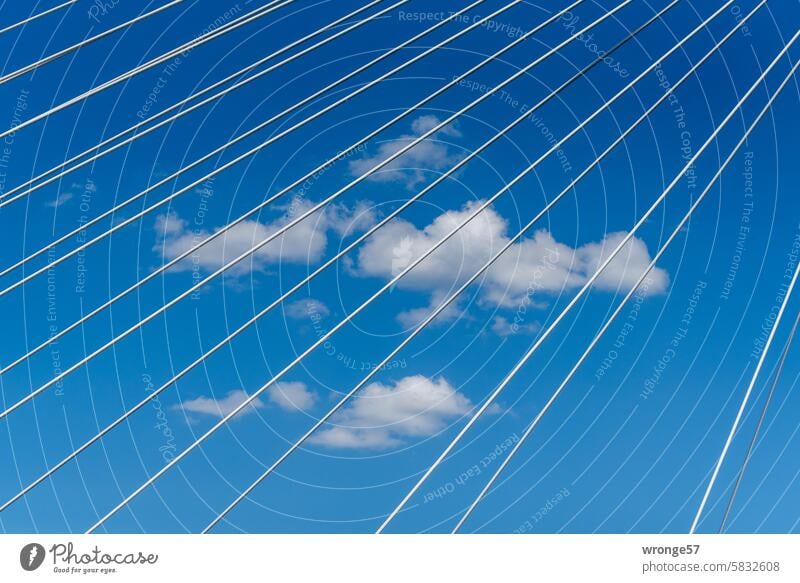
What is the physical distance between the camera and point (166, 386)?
7.20m
